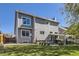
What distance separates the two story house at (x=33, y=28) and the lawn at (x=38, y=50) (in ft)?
0.42

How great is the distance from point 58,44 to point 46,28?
35 centimetres

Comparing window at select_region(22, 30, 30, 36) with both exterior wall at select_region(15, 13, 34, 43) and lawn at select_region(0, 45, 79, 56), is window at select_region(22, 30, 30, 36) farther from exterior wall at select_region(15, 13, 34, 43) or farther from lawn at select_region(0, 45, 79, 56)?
lawn at select_region(0, 45, 79, 56)

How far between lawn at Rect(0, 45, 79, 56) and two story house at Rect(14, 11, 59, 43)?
0.13 m

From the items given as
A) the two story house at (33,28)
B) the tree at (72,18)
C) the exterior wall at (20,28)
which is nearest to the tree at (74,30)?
the tree at (72,18)

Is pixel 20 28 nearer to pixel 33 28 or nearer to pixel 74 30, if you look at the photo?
pixel 33 28

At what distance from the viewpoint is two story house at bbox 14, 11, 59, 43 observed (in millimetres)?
4918

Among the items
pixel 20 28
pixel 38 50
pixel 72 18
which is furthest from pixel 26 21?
pixel 72 18

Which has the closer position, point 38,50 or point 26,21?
point 38,50

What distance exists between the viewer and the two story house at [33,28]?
4918 millimetres

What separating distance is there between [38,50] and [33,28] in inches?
16.1

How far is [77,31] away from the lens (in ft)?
16.3

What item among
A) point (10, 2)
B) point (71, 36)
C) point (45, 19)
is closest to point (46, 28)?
point (45, 19)

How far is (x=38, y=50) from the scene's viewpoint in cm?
483

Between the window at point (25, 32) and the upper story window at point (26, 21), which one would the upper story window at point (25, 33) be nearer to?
the window at point (25, 32)
